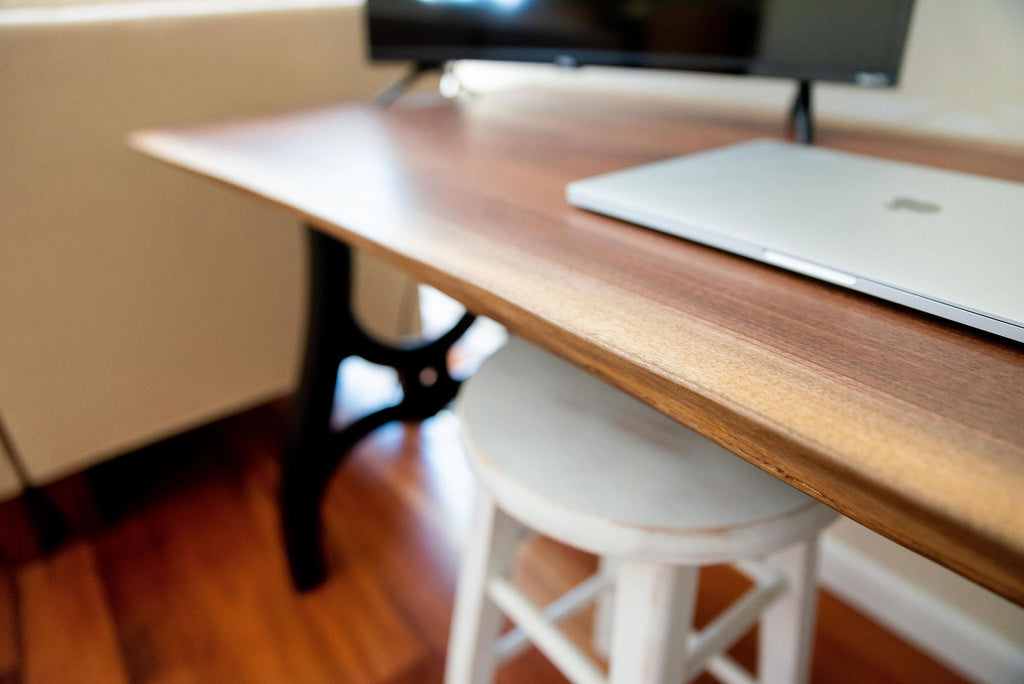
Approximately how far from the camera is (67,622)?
107 centimetres

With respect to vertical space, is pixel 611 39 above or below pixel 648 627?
above

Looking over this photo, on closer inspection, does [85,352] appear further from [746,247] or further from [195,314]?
[746,247]

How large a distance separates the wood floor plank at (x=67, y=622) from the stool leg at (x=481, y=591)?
63cm

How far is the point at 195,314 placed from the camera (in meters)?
1.25

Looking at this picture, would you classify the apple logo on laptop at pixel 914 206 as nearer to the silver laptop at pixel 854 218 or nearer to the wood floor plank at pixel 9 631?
the silver laptop at pixel 854 218

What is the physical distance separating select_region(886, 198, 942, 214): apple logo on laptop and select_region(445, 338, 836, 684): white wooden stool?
8.8 inches

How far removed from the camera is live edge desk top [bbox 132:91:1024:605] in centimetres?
25

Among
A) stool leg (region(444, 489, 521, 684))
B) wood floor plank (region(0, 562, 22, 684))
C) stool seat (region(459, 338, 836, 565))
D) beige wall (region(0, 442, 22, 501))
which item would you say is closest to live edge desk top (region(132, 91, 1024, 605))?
stool seat (region(459, 338, 836, 565))

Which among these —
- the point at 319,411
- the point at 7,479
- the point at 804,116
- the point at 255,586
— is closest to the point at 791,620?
the point at 804,116

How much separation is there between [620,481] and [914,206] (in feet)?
0.98

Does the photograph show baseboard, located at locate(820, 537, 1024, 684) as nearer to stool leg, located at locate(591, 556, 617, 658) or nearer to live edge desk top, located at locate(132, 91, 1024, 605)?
stool leg, located at locate(591, 556, 617, 658)

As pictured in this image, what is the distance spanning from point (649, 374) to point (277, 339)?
3.96 ft

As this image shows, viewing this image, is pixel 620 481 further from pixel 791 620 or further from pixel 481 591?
pixel 791 620

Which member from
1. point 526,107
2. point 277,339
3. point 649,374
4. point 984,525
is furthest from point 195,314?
point 984,525
